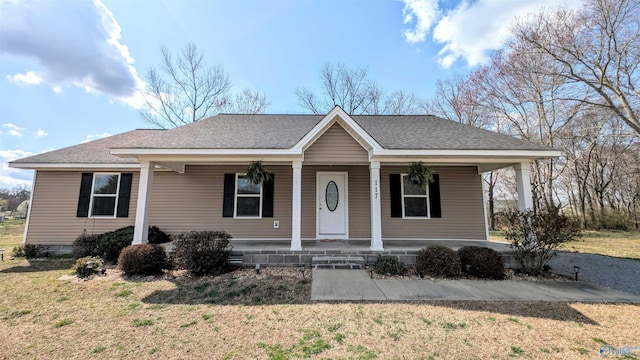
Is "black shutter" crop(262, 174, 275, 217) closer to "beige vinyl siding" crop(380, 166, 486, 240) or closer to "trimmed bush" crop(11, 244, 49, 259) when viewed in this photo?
"beige vinyl siding" crop(380, 166, 486, 240)

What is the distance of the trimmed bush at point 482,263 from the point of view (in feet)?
17.5

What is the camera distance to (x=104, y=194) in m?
8.12

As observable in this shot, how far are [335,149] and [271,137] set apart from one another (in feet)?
6.45

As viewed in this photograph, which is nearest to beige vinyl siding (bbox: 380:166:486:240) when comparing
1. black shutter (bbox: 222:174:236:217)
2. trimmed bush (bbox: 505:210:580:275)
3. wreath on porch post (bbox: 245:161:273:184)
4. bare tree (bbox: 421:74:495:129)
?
trimmed bush (bbox: 505:210:580:275)

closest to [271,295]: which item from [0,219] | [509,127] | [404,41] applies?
[404,41]

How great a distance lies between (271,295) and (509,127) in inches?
793

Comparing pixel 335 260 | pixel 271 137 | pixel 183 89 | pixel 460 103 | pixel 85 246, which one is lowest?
pixel 335 260

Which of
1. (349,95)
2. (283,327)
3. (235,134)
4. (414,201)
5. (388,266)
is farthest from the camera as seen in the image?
(349,95)

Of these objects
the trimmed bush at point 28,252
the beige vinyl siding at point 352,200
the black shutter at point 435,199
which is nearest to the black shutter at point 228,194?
the beige vinyl siding at point 352,200

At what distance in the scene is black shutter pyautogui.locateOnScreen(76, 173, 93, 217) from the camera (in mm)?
7945

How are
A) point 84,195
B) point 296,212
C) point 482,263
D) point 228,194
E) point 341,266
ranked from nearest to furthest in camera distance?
point 482,263 → point 341,266 → point 296,212 → point 84,195 → point 228,194

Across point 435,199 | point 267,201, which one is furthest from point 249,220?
point 435,199

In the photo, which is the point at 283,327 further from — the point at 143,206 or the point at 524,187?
the point at 524,187

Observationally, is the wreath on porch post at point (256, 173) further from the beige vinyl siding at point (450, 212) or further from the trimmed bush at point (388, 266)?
the beige vinyl siding at point (450, 212)
